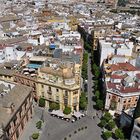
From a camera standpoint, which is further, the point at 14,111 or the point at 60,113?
the point at 60,113

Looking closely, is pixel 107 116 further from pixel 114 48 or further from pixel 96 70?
pixel 114 48

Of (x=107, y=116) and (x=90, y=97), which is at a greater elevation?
(x=107, y=116)

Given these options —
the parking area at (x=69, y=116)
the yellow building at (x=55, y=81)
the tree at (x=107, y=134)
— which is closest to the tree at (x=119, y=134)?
the tree at (x=107, y=134)

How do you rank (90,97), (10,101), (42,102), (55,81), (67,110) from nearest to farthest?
(10,101), (67,110), (55,81), (42,102), (90,97)

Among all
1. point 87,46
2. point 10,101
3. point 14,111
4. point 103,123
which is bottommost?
point 103,123

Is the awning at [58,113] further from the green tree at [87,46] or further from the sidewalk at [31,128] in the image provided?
the green tree at [87,46]

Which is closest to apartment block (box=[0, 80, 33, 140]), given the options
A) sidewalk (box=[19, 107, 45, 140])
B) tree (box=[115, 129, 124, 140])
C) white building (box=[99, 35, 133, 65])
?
sidewalk (box=[19, 107, 45, 140])

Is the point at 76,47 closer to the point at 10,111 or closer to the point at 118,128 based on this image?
the point at 118,128

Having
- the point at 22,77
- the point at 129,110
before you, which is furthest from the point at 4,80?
the point at 129,110

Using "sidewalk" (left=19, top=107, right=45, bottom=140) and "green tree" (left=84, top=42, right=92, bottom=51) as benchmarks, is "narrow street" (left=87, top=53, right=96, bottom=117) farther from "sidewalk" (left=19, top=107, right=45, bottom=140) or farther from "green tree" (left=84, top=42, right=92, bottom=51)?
"green tree" (left=84, top=42, right=92, bottom=51)

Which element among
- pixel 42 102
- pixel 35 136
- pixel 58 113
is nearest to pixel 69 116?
pixel 58 113

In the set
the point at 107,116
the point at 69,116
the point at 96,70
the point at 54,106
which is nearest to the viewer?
the point at 107,116
